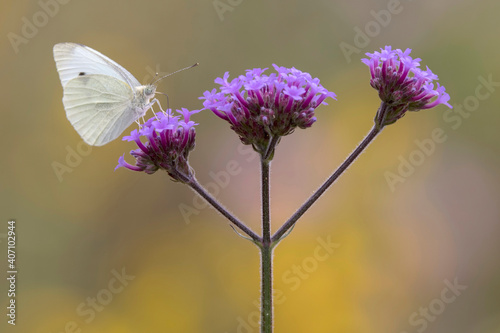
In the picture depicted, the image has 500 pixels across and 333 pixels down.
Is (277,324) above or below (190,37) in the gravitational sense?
below

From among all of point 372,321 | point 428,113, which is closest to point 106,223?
point 372,321

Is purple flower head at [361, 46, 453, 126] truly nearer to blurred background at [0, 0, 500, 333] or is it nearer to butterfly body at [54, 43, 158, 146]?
butterfly body at [54, 43, 158, 146]

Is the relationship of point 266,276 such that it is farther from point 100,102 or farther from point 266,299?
point 100,102

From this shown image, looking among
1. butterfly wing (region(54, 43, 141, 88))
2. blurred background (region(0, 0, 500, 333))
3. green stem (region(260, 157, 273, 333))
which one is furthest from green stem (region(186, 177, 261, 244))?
blurred background (region(0, 0, 500, 333))

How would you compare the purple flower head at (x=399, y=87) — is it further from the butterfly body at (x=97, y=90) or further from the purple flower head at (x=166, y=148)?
the butterfly body at (x=97, y=90)

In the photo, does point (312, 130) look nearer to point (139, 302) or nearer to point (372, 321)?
point (372, 321)

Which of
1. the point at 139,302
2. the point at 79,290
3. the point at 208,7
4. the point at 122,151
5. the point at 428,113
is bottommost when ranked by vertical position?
the point at 79,290

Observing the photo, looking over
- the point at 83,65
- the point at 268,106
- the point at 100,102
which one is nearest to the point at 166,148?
the point at 268,106
